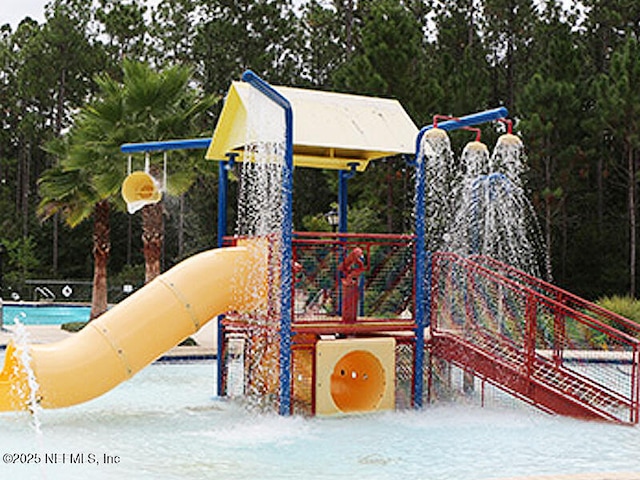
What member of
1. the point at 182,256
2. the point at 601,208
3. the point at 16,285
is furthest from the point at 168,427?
the point at 182,256

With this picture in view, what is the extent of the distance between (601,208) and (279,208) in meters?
20.5

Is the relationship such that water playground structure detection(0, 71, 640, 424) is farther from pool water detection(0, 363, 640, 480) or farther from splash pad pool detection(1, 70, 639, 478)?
pool water detection(0, 363, 640, 480)

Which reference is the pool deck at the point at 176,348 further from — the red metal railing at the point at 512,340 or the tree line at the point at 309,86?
the red metal railing at the point at 512,340

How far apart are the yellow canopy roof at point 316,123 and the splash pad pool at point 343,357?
0.04 metres

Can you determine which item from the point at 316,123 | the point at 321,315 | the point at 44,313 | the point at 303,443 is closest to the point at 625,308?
the point at 321,315

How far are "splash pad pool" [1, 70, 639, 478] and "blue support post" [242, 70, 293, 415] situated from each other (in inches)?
0.6

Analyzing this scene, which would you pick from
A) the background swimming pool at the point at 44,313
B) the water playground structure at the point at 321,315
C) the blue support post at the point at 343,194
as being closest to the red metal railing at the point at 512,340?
the water playground structure at the point at 321,315

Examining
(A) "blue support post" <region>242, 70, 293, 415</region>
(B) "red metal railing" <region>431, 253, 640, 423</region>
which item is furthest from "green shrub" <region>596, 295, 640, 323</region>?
(A) "blue support post" <region>242, 70, 293, 415</region>

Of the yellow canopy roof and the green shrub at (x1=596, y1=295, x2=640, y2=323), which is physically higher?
the yellow canopy roof

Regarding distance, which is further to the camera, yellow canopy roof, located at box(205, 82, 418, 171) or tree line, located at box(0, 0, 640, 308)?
tree line, located at box(0, 0, 640, 308)

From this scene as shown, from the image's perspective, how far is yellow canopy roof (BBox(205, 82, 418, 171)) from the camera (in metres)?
9.00

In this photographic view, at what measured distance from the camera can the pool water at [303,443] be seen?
6512 mm

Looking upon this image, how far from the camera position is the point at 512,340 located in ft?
32.4

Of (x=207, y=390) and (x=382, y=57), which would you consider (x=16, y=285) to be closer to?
(x=382, y=57)
